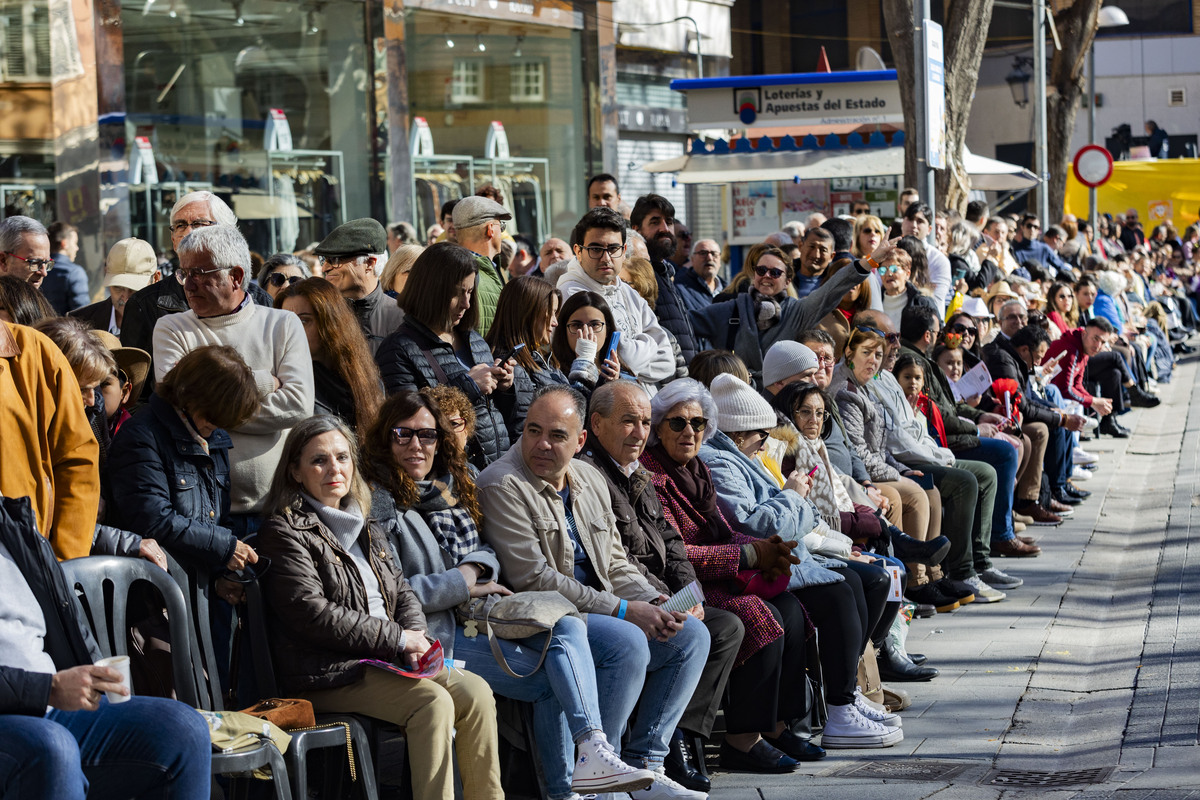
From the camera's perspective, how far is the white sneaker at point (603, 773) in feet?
16.4

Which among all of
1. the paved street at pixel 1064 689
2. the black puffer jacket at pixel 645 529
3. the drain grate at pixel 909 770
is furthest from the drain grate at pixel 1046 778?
the black puffer jacket at pixel 645 529

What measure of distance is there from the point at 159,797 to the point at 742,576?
9.32 feet

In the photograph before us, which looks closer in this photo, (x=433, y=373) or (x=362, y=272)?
(x=433, y=373)

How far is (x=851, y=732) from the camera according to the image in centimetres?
634

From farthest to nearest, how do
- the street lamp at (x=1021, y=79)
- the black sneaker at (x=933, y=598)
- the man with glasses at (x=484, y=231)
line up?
1. the street lamp at (x=1021, y=79)
2. the black sneaker at (x=933, y=598)
3. the man with glasses at (x=484, y=231)

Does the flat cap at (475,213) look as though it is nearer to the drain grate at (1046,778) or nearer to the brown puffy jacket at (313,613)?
the brown puffy jacket at (313,613)

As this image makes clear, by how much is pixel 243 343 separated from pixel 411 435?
72cm

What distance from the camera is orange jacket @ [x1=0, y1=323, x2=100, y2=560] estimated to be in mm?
4418

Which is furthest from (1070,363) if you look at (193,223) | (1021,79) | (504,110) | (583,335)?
(1021,79)

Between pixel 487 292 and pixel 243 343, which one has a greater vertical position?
pixel 487 292

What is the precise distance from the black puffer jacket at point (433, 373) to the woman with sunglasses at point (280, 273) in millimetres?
1534

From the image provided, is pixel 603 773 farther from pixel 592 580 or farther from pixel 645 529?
pixel 645 529

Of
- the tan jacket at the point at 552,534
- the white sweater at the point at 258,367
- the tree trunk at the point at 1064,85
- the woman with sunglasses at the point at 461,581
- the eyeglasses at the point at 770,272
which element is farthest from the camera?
the tree trunk at the point at 1064,85

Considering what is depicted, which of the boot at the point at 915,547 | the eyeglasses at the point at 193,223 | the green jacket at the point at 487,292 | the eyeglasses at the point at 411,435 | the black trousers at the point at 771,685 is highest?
the eyeglasses at the point at 193,223
